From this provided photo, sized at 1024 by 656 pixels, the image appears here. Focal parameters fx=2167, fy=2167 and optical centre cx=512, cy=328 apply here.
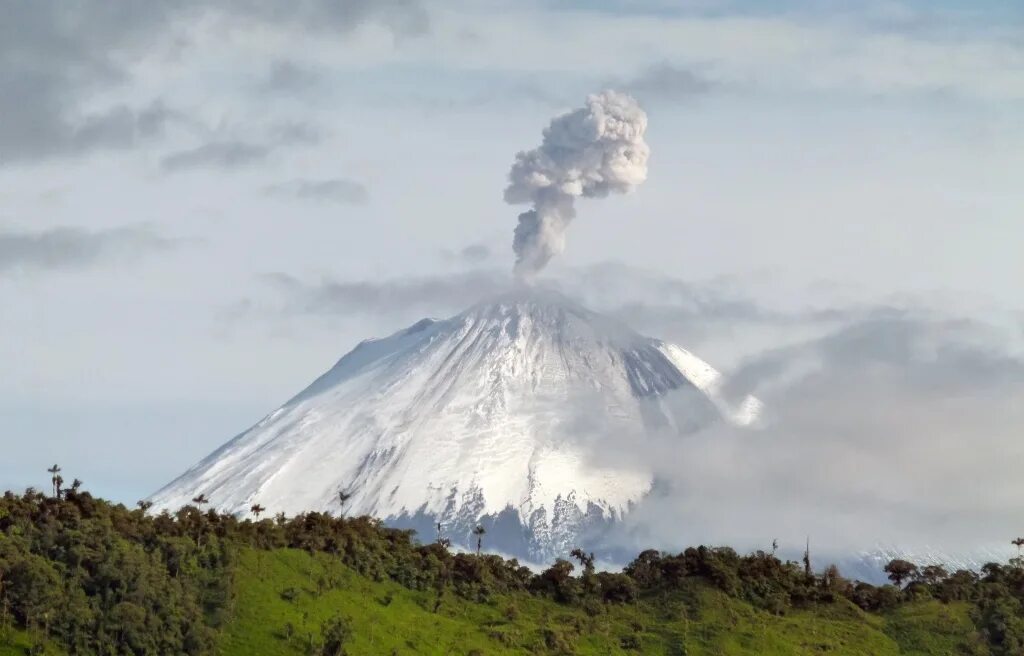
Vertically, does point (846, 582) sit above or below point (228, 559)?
above

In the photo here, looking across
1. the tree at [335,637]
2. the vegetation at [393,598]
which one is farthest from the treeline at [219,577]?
the tree at [335,637]

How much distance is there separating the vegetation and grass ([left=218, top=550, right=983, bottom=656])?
11 centimetres

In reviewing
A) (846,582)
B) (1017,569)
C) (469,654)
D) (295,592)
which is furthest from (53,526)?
(1017,569)

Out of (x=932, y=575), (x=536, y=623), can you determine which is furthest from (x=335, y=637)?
(x=932, y=575)

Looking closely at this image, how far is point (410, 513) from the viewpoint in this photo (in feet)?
653

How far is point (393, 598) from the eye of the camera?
103312mm

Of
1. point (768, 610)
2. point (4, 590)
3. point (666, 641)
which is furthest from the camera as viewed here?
point (768, 610)

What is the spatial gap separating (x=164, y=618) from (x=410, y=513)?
4229 inches

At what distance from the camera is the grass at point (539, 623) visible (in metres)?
96.0

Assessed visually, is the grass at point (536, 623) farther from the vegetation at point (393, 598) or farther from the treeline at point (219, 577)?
the treeline at point (219, 577)

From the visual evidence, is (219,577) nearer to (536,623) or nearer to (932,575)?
(536,623)

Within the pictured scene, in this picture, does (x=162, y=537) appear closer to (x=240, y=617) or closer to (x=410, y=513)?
(x=240, y=617)

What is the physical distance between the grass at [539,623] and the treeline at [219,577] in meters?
1.06

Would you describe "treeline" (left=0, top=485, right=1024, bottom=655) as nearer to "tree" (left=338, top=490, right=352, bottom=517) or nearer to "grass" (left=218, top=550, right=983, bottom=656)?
"grass" (left=218, top=550, right=983, bottom=656)
